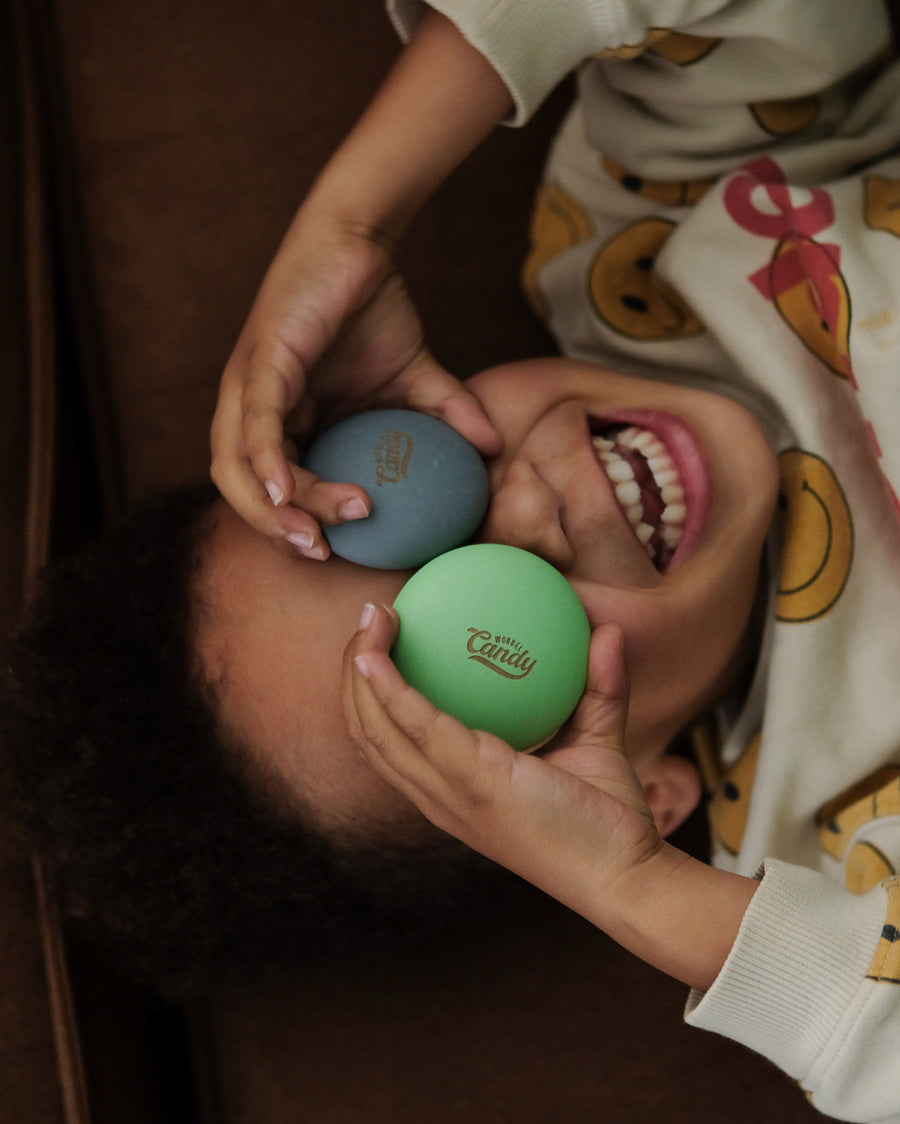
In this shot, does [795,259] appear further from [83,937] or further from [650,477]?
[83,937]

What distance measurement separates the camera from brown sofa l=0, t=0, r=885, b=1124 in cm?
118

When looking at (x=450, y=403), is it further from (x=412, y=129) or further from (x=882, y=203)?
(x=882, y=203)

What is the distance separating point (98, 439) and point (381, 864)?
0.71m

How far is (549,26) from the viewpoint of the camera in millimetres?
1032

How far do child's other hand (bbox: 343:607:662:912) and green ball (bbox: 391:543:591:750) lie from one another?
3cm

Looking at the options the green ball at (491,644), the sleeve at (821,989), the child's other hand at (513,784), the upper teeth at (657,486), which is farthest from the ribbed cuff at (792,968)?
the upper teeth at (657,486)

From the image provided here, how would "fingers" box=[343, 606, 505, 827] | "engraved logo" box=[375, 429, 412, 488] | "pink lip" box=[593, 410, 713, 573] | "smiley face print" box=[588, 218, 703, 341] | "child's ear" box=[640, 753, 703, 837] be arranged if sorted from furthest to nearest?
"smiley face print" box=[588, 218, 703, 341], "child's ear" box=[640, 753, 703, 837], "pink lip" box=[593, 410, 713, 573], "engraved logo" box=[375, 429, 412, 488], "fingers" box=[343, 606, 505, 827]

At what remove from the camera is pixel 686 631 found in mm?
980

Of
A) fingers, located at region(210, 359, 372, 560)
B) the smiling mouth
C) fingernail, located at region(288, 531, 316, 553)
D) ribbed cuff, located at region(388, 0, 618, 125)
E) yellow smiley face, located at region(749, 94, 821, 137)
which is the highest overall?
ribbed cuff, located at region(388, 0, 618, 125)

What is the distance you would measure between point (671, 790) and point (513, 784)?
1.29ft

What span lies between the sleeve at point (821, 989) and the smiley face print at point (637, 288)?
0.65 m

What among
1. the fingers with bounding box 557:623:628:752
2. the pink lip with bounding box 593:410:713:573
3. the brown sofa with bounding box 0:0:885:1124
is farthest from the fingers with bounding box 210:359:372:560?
the brown sofa with bounding box 0:0:885:1124

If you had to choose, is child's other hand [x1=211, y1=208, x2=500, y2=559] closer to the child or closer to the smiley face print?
the child

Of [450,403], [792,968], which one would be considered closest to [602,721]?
[792,968]
